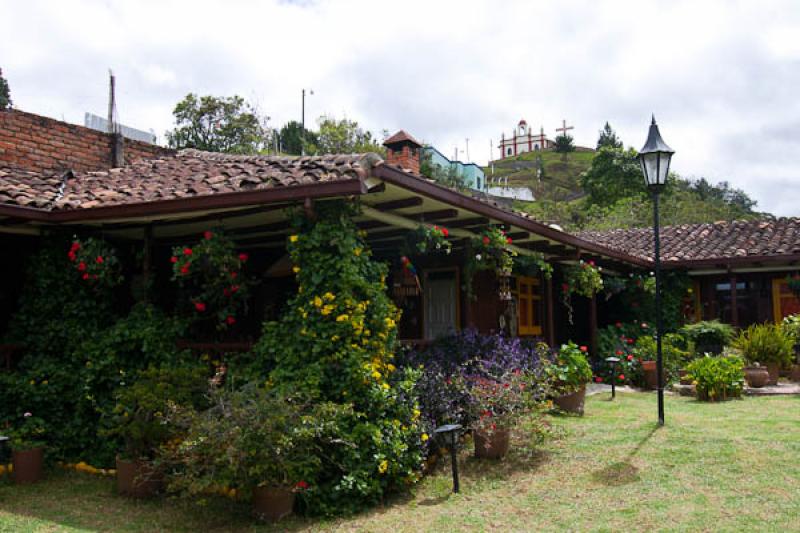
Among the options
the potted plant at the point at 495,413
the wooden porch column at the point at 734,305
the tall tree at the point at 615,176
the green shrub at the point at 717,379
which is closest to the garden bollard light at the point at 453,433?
the potted plant at the point at 495,413

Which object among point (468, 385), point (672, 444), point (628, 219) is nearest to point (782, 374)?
point (672, 444)

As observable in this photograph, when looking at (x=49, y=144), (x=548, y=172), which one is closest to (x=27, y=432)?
(x=49, y=144)

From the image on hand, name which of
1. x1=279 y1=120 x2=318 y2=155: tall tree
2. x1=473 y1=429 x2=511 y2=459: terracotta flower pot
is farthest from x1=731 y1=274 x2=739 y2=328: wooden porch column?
x1=279 y1=120 x2=318 y2=155: tall tree

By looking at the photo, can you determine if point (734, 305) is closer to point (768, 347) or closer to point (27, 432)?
point (768, 347)

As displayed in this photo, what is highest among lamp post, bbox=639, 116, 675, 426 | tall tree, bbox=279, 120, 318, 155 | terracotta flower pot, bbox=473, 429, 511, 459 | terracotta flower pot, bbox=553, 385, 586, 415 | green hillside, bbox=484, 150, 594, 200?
green hillside, bbox=484, 150, 594, 200

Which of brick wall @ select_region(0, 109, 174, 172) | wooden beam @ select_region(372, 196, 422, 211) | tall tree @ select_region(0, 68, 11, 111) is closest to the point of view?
wooden beam @ select_region(372, 196, 422, 211)

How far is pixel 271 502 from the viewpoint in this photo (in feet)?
16.4

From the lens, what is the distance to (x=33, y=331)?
7.20m

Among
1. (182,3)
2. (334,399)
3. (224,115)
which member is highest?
(224,115)

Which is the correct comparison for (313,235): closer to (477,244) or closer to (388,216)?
(388,216)

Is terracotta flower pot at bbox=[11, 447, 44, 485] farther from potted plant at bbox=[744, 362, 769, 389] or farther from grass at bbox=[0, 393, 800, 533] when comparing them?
potted plant at bbox=[744, 362, 769, 389]

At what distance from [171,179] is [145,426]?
10.0 feet

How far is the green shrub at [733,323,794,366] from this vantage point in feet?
38.6

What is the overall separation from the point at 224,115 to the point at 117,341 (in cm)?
3039
